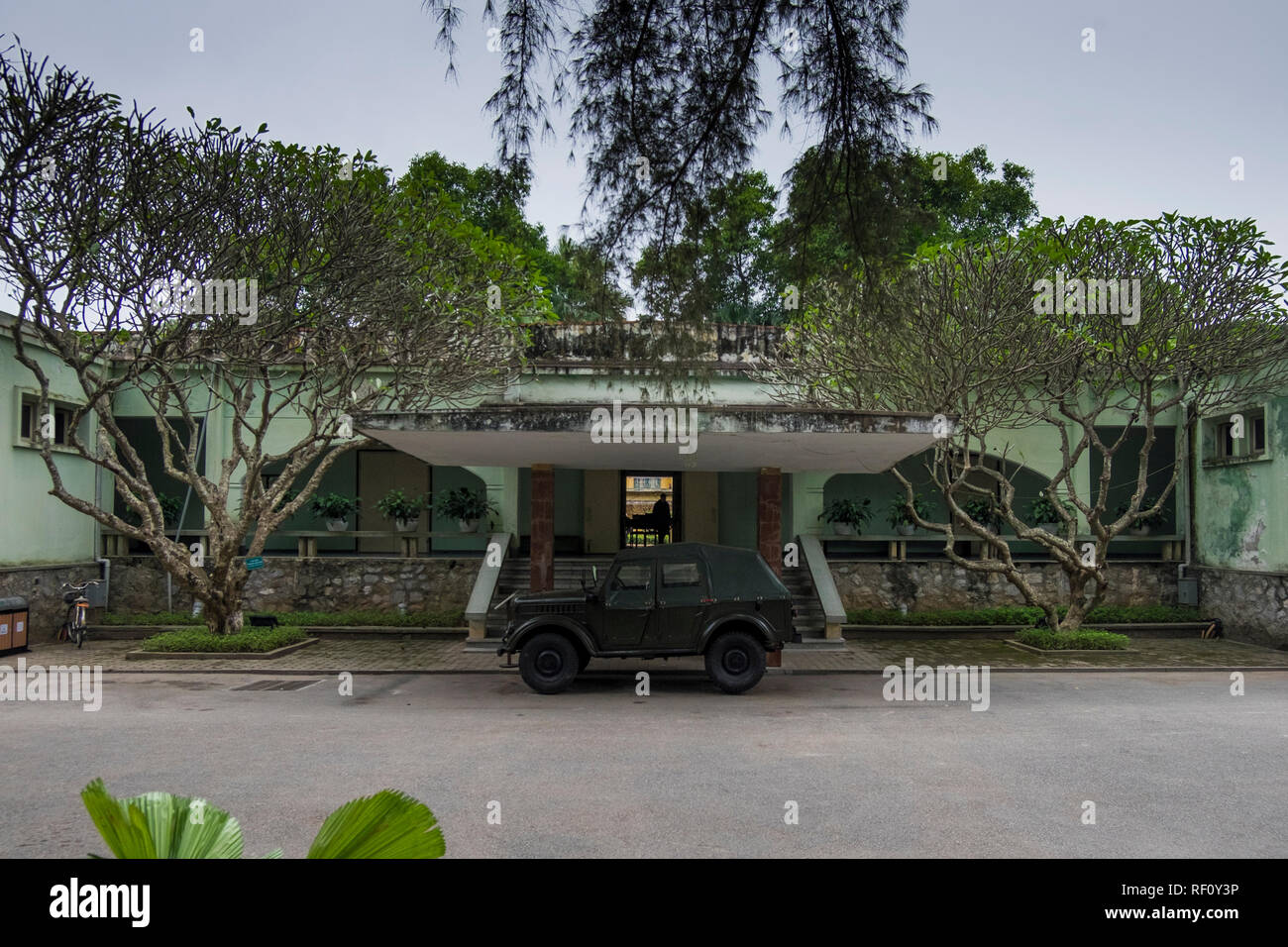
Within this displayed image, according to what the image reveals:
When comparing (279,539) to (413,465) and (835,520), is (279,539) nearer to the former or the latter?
(413,465)

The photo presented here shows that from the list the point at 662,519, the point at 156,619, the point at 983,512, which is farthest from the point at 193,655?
the point at 983,512

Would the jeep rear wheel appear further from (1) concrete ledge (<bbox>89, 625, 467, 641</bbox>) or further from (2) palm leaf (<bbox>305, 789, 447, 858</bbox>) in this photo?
(2) palm leaf (<bbox>305, 789, 447, 858</bbox>)

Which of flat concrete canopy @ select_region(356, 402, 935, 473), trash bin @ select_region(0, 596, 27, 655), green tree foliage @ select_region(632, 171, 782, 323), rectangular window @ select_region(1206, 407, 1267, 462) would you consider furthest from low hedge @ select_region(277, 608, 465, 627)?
rectangular window @ select_region(1206, 407, 1267, 462)

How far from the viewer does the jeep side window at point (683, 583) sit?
465 inches

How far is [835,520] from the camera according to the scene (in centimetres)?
1958

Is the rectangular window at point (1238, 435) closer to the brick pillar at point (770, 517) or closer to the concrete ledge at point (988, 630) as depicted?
the concrete ledge at point (988, 630)

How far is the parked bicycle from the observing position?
1661 centimetres

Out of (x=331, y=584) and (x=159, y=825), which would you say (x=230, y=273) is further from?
(x=159, y=825)

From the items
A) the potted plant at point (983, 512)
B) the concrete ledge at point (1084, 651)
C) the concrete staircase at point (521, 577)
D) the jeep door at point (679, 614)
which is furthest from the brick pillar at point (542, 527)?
the potted plant at point (983, 512)

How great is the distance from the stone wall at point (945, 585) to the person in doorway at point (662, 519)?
176 inches

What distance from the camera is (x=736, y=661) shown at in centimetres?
1198

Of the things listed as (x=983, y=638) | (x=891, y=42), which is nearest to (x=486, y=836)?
(x=891, y=42)

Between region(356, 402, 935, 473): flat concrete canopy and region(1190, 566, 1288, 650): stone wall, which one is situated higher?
region(356, 402, 935, 473): flat concrete canopy

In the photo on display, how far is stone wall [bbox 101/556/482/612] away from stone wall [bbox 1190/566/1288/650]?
15.4 metres
